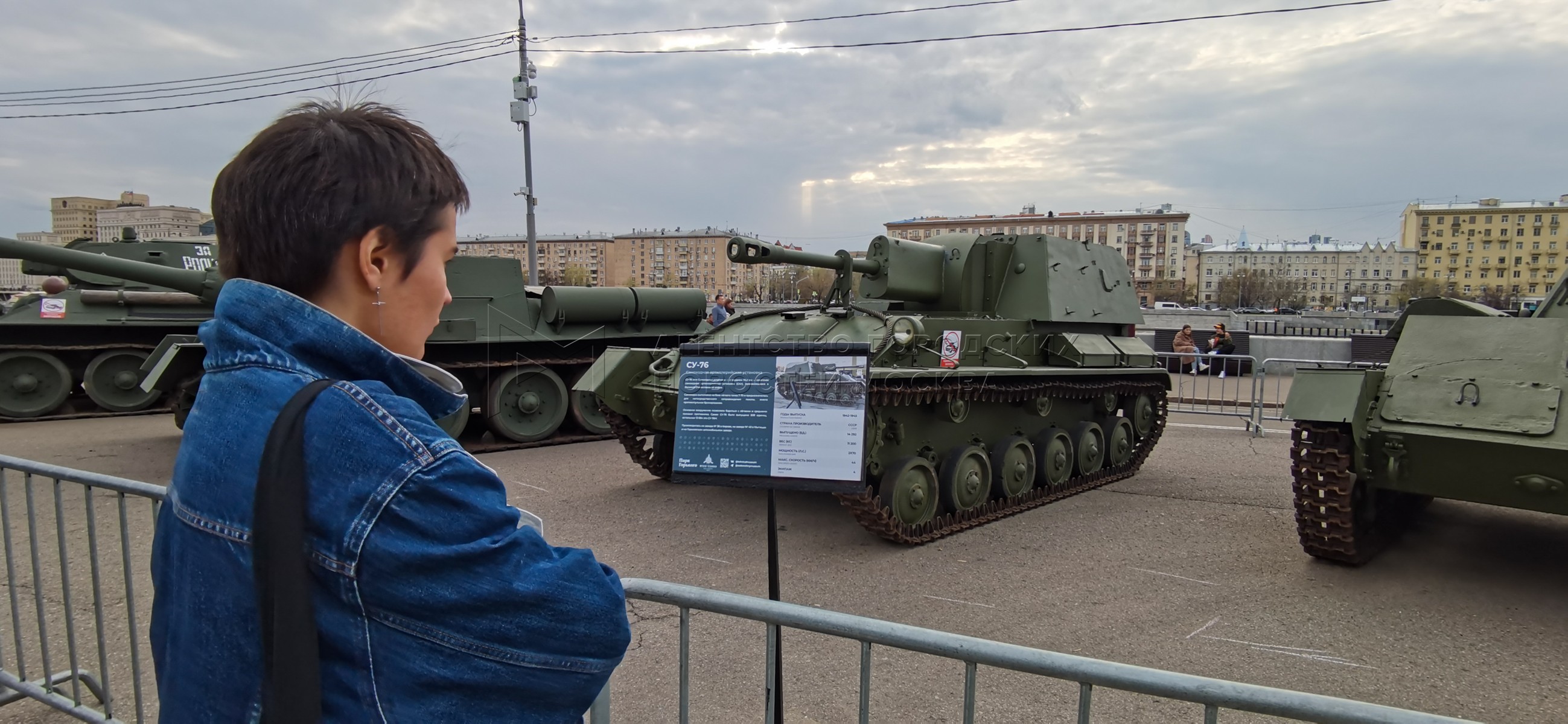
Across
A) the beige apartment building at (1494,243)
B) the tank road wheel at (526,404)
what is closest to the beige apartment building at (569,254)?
the tank road wheel at (526,404)

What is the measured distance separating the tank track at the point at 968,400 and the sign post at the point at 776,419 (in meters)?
1.84

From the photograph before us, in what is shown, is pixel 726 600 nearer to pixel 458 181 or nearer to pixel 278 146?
pixel 458 181

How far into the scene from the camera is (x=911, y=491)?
656cm

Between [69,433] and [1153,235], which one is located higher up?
[1153,235]

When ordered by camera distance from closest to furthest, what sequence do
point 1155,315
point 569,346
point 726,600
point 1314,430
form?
1. point 726,600
2. point 1314,430
3. point 569,346
4. point 1155,315

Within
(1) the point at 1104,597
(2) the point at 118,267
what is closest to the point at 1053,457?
(1) the point at 1104,597

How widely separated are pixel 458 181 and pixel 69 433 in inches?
521

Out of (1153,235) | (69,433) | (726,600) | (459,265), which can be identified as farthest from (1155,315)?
(1153,235)

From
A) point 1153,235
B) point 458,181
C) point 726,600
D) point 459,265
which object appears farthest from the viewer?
point 1153,235

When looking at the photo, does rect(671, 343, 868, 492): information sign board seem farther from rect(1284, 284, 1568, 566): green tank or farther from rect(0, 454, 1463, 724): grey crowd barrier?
rect(1284, 284, 1568, 566): green tank

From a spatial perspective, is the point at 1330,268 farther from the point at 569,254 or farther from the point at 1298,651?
the point at 1298,651

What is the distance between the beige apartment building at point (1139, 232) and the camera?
185ft

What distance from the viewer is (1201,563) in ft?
19.8

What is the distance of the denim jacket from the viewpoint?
1.01 m
